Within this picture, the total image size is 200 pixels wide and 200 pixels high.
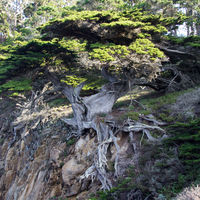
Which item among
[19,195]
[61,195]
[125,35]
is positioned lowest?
[19,195]

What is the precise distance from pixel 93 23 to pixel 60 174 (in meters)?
7.90

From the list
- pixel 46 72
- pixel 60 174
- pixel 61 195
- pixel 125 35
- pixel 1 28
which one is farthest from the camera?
pixel 1 28

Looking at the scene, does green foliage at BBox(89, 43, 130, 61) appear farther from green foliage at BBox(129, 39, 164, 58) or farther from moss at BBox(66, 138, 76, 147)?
moss at BBox(66, 138, 76, 147)

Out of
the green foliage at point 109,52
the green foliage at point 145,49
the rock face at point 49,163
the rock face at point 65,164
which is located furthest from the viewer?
the green foliage at point 145,49

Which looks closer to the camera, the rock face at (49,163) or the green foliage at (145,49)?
the rock face at (49,163)

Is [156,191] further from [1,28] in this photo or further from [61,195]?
[1,28]

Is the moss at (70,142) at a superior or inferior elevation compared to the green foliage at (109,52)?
inferior

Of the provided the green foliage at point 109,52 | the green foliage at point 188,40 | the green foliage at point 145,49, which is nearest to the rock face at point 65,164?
the green foliage at point 109,52

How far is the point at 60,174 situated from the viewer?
9797mm

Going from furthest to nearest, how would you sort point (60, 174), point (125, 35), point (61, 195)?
point (125, 35) < point (60, 174) < point (61, 195)

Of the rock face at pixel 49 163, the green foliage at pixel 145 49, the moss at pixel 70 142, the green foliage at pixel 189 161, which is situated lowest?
the rock face at pixel 49 163

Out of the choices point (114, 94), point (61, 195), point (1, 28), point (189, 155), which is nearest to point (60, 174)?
point (61, 195)

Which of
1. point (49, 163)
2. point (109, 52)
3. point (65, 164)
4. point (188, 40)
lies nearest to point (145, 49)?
point (109, 52)

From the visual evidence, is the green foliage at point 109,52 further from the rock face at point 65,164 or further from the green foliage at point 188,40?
the rock face at point 65,164
